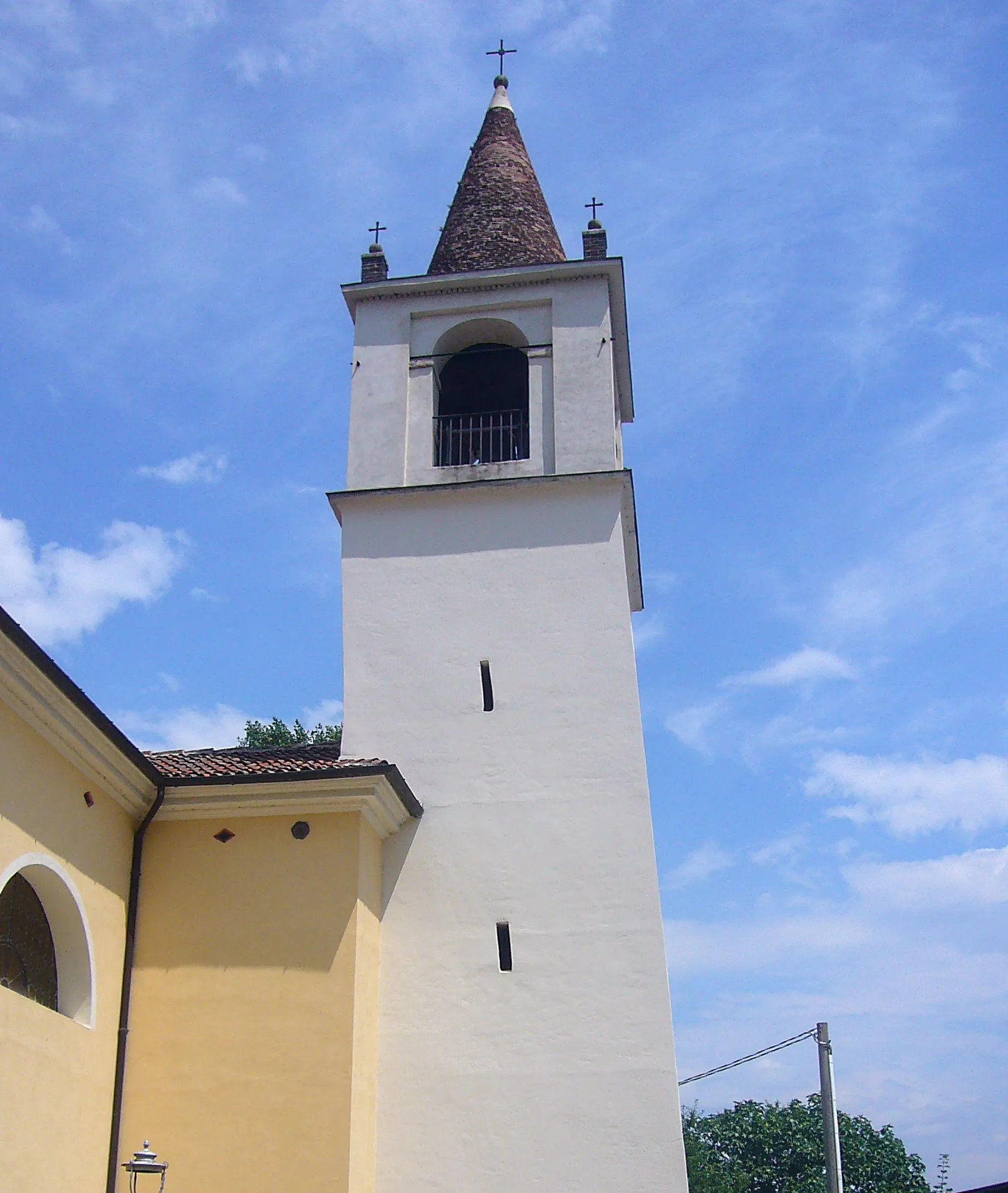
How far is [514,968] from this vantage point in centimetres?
1191

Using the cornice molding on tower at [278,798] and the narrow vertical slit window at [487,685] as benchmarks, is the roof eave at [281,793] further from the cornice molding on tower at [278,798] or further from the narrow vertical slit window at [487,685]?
the narrow vertical slit window at [487,685]

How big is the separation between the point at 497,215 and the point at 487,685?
7.42 meters

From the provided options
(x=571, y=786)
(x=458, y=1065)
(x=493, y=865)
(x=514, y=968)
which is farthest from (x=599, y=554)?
(x=458, y=1065)

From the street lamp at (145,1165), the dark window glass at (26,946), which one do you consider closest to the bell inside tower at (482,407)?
the dark window glass at (26,946)

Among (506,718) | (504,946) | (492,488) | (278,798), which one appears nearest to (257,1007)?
(278,798)

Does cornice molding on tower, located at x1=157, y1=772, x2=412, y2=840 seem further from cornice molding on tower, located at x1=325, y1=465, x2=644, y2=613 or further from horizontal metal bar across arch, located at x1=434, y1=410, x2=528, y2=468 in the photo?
horizontal metal bar across arch, located at x1=434, y1=410, x2=528, y2=468

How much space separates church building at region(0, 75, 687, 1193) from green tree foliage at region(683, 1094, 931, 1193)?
22775 millimetres

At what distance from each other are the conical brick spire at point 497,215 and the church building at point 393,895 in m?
2.60

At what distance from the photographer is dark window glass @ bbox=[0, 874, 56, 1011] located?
9.77 meters

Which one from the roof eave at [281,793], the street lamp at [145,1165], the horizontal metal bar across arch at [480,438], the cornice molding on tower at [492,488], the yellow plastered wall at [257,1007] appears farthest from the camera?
the horizontal metal bar across arch at [480,438]

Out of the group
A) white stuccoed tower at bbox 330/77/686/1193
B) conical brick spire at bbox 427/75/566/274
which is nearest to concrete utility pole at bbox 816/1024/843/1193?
white stuccoed tower at bbox 330/77/686/1193

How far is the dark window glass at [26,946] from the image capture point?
9773 millimetres

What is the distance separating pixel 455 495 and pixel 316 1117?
6827 mm

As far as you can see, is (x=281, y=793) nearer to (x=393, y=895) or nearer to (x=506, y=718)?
(x=393, y=895)
